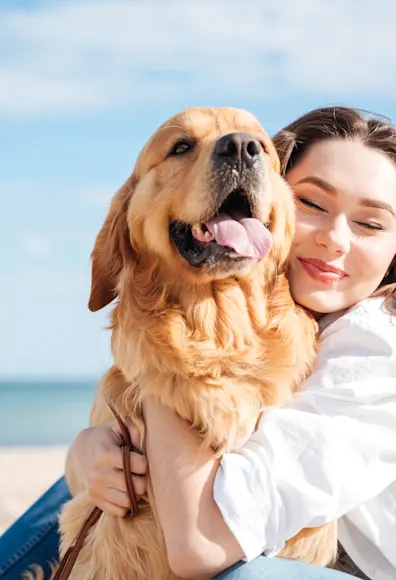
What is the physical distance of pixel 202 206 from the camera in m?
2.98

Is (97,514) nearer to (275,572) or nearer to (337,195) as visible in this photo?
(275,572)

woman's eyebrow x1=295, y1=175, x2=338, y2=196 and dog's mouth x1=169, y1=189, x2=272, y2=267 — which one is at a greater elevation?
woman's eyebrow x1=295, y1=175, x2=338, y2=196

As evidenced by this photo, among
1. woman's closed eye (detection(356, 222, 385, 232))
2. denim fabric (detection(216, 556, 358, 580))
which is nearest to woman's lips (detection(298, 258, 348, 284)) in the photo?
woman's closed eye (detection(356, 222, 385, 232))

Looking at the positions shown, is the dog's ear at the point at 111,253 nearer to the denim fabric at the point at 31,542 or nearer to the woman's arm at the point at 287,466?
the woman's arm at the point at 287,466

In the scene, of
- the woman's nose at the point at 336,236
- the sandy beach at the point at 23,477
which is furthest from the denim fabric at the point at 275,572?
the sandy beach at the point at 23,477

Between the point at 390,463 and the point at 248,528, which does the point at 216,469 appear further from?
the point at 390,463

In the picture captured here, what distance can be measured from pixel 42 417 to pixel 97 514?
88.3 ft

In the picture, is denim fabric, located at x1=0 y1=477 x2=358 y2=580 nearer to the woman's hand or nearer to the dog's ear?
the woman's hand

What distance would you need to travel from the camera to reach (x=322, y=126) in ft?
11.4

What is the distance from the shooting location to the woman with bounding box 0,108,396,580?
2.63 metres

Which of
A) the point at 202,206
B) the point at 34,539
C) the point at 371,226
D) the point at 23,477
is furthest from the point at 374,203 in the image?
the point at 23,477

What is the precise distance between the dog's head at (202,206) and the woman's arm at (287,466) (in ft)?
1.78

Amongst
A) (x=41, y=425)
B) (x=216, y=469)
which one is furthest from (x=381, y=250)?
(x=41, y=425)

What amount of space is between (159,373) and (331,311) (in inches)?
29.8
